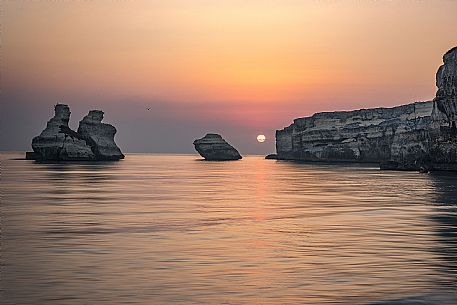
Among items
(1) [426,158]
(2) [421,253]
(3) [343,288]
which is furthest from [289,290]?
(1) [426,158]

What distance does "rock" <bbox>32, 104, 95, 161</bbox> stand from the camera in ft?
626

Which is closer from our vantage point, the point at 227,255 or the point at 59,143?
the point at 227,255

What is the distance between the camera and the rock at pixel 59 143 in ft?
626

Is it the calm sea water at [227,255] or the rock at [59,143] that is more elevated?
the rock at [59,143]

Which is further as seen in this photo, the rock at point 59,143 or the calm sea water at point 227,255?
the rock at point 59,143

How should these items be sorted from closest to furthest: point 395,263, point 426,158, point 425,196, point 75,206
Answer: point 395,263
point 75,206
point 425,196
point 426,158

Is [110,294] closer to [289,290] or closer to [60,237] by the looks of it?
[289,290]

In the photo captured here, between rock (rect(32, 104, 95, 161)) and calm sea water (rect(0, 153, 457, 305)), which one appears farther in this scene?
rock (rect(32, 104, 95, 161))

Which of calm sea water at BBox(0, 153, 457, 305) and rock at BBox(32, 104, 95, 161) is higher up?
rock at BBox(32, 104, 95, 161)

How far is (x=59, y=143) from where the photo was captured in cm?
19088

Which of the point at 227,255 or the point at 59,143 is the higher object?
the point at 59,143

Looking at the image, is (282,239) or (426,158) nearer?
(282,239)

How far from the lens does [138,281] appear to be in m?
17.8

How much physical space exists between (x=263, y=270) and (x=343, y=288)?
10.4 ft
